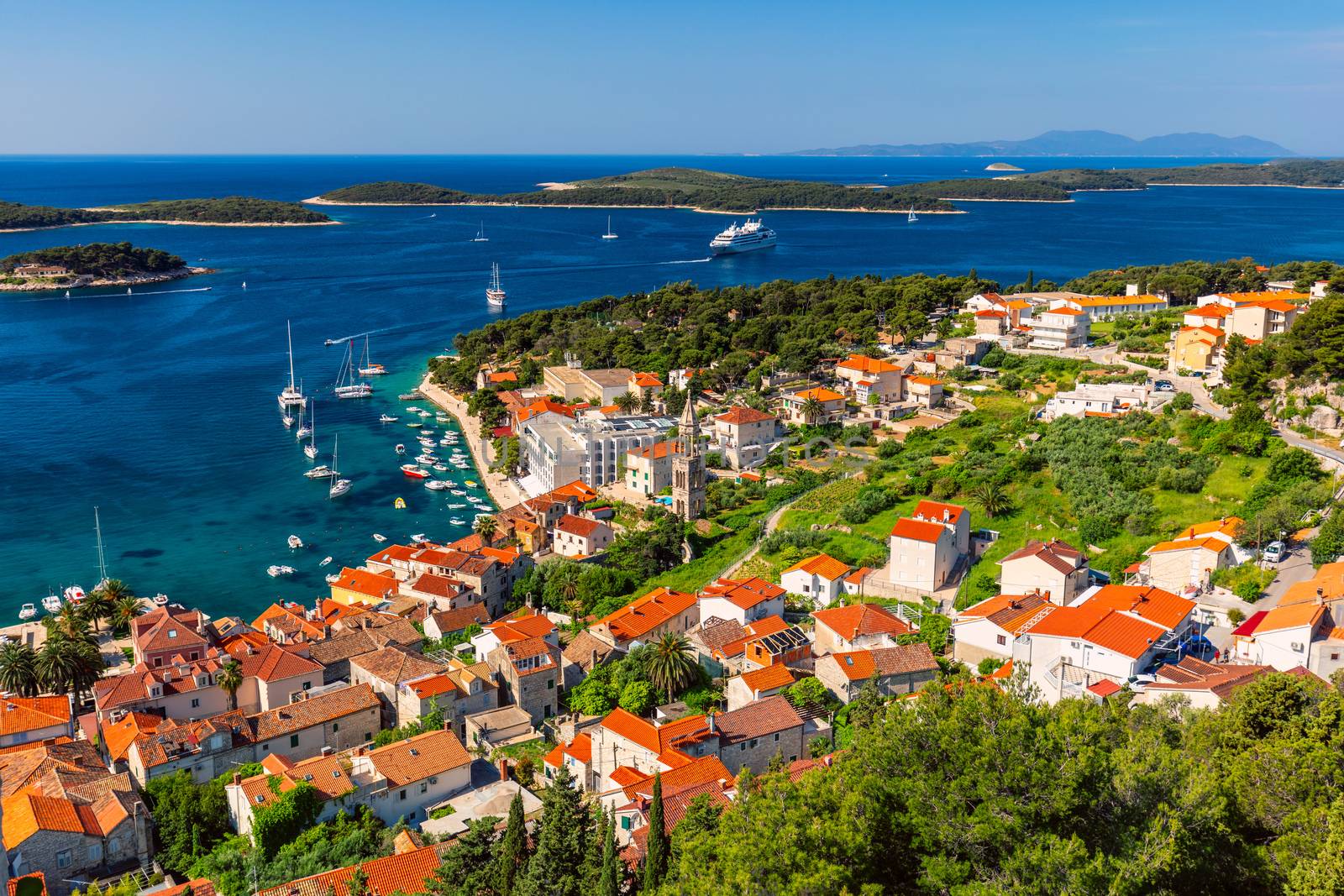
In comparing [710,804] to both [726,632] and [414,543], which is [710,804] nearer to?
[726,632]

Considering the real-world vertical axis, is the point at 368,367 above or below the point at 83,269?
below

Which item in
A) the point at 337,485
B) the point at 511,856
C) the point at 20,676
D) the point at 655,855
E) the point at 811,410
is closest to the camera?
the point at 655,855

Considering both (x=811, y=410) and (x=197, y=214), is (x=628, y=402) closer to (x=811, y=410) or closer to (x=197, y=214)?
(x=811, y=410)

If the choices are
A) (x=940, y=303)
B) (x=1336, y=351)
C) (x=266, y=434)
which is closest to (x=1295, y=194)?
(x=940, y=303)

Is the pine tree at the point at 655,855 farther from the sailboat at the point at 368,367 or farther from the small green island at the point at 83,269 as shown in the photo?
the small green island at the point at 83,269

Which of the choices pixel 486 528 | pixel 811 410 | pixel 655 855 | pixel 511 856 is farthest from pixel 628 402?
pixel 655 855
